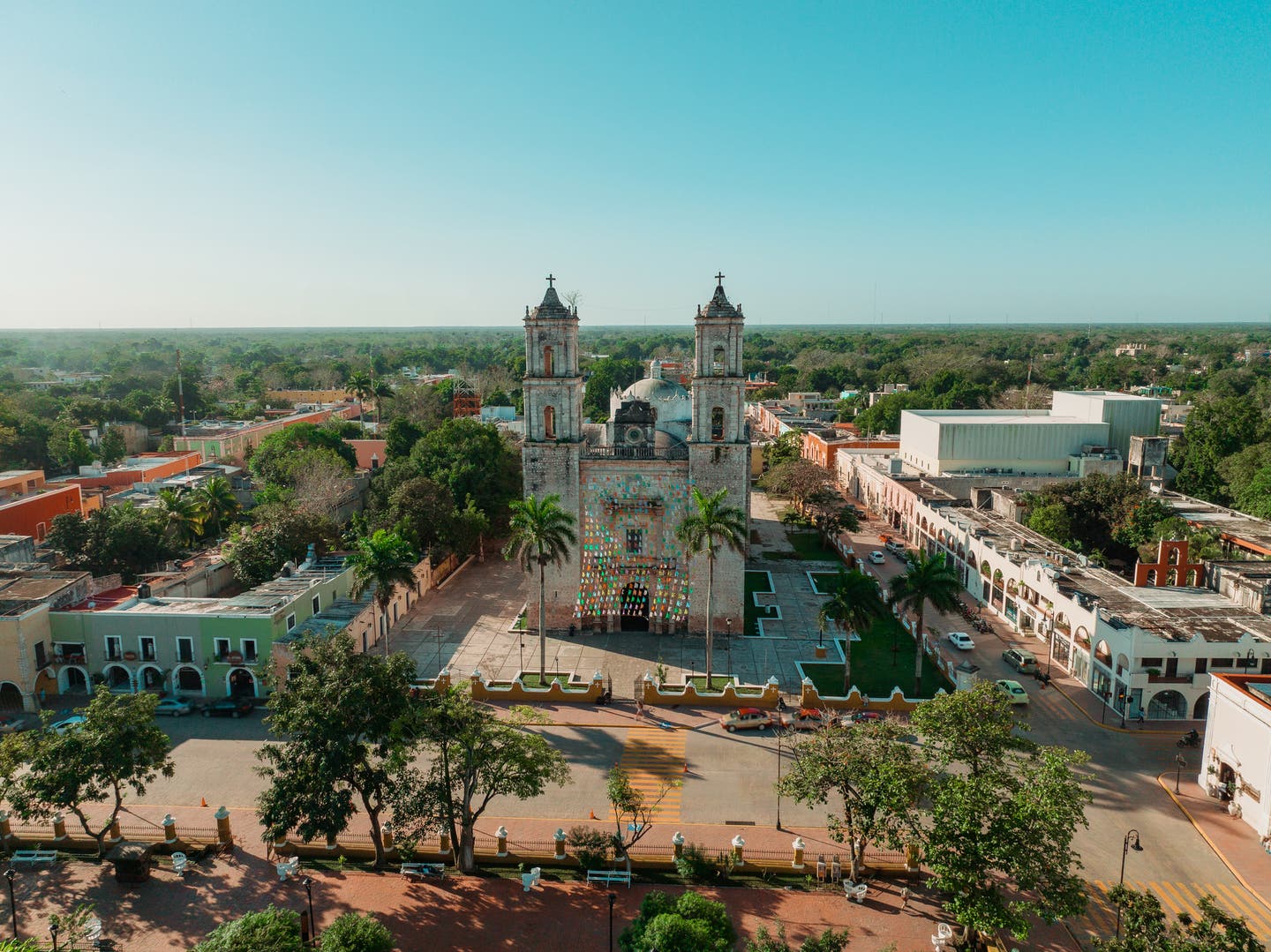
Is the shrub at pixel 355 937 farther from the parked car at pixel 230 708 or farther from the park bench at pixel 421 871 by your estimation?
the parked car at pixel 230 708

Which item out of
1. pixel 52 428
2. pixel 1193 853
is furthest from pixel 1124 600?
pixel 52 428

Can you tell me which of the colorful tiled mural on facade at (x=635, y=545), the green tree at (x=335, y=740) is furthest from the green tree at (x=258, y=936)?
the colorful tiled mural on facade at (x=635, y=545)

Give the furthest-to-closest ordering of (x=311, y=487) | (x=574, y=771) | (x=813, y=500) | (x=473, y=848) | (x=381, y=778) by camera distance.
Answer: (x=813, y=500), (x=311, y=487), (x=574, y=771), (x=473, y=848), (x=381, y=778)

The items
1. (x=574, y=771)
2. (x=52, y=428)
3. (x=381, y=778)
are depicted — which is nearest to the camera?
(x=381, y=778)

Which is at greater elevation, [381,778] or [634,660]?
[381,778]

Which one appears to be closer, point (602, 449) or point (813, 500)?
point (602, 449)

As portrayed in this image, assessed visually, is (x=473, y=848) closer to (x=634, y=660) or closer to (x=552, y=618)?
(x=634, y=660)

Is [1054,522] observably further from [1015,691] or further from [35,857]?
[35,857]
